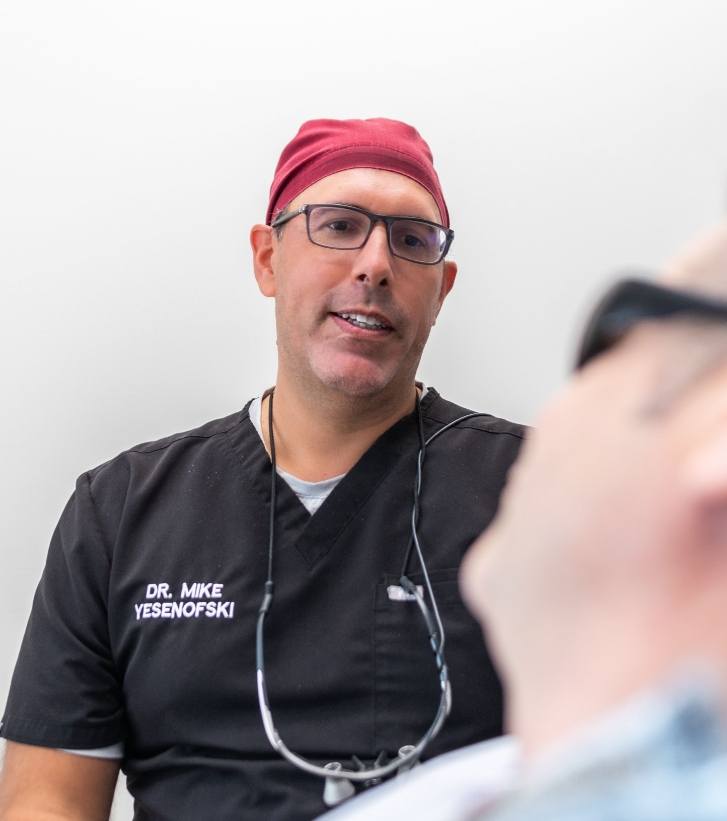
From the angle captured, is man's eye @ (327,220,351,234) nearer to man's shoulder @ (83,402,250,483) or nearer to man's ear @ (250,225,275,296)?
man's ear @ (250,225,275,296)

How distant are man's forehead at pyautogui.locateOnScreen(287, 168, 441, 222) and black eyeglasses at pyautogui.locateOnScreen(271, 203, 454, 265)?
0.5 inches

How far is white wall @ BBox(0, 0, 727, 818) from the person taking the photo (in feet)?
4.50

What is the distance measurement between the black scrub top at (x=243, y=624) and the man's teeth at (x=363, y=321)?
132 mm

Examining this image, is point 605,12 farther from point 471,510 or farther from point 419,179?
point 471,510

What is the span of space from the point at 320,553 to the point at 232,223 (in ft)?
1.99

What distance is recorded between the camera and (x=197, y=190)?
1.43m

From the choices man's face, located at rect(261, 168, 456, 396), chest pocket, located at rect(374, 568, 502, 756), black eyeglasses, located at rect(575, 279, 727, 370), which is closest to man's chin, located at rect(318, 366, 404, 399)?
man's face, located at rect(261, 168, 456, 396)

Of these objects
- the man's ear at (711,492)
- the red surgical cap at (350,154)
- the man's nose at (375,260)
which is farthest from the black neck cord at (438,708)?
the man's ear at (711,492)

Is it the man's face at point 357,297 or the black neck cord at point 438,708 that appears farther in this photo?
the man's face at point 357,297

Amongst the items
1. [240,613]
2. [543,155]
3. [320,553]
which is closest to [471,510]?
[320,553]

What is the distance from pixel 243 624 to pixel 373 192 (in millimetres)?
544

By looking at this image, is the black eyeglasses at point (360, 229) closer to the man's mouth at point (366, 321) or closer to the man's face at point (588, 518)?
the man's mouth at point (366, 321)

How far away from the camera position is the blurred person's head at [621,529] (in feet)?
1.07

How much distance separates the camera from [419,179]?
1.20m
